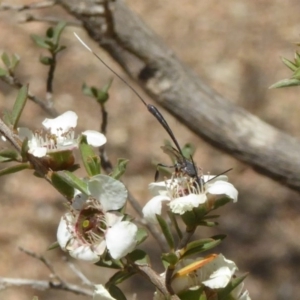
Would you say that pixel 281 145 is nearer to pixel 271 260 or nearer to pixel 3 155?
pixel 3 155

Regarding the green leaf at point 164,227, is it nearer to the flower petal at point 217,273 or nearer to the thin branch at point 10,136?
the flower petal at point 217,273

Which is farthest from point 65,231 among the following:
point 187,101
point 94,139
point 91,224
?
point 187,101

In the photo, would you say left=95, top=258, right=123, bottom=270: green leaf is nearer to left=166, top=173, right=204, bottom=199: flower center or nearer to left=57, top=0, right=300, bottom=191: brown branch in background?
left=166, top=173, right=204, bottom=199: flower center

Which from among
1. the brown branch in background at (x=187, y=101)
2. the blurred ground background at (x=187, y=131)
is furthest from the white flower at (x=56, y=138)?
the blurred ground background at (x=187, y=131)

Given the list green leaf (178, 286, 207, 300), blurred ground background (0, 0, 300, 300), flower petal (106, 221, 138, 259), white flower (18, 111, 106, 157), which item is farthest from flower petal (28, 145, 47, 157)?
blurred ground background (0, 0, 300, 300)

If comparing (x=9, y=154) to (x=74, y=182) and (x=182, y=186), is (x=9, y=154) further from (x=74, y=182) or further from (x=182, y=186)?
(x=182, y=186)

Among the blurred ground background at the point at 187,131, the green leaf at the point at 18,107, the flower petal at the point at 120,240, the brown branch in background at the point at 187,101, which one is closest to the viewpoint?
the flower petal at the point at 120,240
